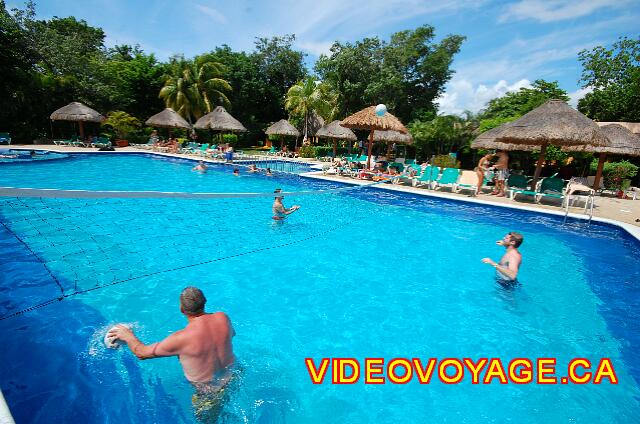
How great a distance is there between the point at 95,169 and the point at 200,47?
2172 cm

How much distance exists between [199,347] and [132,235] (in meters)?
6.64

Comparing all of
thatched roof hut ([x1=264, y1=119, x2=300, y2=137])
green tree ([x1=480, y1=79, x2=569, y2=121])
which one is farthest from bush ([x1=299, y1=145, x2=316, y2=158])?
green tree ([x1=480, y1=79, x2=569, y2=121])

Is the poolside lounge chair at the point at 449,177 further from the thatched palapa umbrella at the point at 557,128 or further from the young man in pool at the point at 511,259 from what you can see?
the young man in pool at the point at 511,259

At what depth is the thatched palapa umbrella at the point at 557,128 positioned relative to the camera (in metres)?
12.0

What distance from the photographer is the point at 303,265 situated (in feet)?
23.2

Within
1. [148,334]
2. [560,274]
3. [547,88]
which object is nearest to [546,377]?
[560,274]

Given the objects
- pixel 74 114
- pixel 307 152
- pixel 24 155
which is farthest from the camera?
pixel 307 152

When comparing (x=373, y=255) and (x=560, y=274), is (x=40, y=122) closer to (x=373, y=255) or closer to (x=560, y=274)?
(x=373, y=255)

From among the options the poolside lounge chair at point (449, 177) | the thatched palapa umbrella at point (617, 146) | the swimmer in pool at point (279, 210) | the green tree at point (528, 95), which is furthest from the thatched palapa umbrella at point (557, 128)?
the green tree at point (528, 95)

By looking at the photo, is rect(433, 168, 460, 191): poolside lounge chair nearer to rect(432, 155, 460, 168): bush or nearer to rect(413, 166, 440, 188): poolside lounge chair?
rect(413, 166, 440, 188): poolside lounge chair

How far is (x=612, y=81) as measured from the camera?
33188mm

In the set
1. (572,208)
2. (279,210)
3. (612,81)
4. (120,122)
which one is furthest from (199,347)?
(612,81)

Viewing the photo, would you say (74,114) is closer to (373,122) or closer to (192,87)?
(192,87)

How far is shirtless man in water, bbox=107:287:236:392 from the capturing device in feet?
8.93
